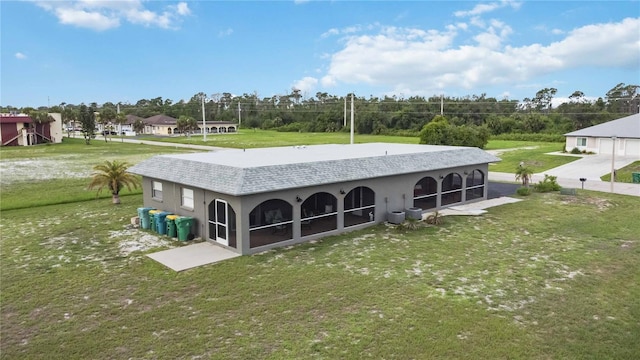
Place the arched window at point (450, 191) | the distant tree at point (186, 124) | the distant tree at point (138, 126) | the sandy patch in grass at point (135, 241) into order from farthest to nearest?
1. the distant tree at point (138, 126)
2. the distant tree at point (186, 124)
3. the arched window at point (450, 191)
4. the sandy patch in grass at point (135, 241)

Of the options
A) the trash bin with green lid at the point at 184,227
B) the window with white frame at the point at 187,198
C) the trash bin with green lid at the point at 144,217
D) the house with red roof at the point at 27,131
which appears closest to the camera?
the trash bin with green lid at the point at 184,227

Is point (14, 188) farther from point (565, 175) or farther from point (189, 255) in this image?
point (565, 175)

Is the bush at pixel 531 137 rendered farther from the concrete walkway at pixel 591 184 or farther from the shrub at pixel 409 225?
the shrub at pixel 409 225

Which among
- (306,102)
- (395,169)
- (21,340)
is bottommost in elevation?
(21,340)

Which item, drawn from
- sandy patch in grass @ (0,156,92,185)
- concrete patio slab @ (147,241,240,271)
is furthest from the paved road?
sandy patch in grass @ (0,156,92,185)

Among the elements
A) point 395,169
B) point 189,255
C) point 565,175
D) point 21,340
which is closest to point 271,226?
point 189,255

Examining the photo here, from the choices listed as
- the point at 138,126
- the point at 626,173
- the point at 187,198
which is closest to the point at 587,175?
the point at 626,173

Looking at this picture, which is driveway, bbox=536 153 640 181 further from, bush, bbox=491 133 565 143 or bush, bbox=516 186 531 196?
bush, bbox=491 133 565 143

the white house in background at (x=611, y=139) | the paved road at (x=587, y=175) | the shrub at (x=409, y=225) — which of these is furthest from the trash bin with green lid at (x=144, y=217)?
the white house in background at (x=611, y=139)
